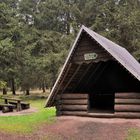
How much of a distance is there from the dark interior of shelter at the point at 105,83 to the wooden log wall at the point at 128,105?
320 cm

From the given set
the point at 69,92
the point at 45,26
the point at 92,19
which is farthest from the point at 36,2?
the point at 69,92

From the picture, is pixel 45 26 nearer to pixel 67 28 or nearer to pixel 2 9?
pixel 67 28

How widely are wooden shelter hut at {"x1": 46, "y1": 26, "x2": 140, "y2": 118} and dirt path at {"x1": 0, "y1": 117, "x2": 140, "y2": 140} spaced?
1285mm

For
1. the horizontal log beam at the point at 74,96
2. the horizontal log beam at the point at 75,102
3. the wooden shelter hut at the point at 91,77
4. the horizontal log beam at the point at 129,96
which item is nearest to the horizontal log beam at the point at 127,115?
the wooden shelter hut at the point at 91,77

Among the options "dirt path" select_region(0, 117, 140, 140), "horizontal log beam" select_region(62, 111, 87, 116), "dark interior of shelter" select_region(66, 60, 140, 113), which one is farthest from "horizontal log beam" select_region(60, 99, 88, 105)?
"dirt path" select_region(0, 117, 140, 140)

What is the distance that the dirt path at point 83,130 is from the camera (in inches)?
591

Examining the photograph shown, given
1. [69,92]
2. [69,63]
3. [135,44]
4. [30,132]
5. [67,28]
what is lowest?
[30,132]

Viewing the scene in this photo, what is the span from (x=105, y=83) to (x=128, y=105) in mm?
7264

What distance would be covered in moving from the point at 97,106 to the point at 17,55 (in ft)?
62.8

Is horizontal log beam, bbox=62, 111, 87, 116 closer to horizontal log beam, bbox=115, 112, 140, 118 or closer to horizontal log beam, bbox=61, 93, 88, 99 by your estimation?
horizontal log beam, bbox=61, 93, 88, 99

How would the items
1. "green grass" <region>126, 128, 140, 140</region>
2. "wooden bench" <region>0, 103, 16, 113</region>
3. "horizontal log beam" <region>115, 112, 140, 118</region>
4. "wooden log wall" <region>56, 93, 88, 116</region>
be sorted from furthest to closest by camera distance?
1. "wooden bench" <region>0, 103, 16, 113</region>
2. "wooden log wall" <region>56, 93, 88, 116</region>
3. "horizontal log beam" <region>115, 112, 140, 118</region>
4. "green grass" <region>126, 128, 140, 140</region>

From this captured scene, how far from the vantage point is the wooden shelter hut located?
18656 mm

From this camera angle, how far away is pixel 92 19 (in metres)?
52.4

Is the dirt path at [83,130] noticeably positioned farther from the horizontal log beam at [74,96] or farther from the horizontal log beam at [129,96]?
the horizontal log beam at [74,96]
